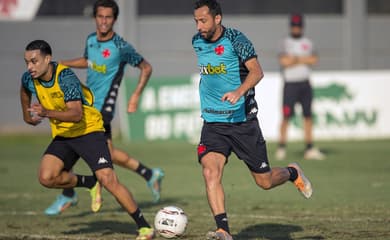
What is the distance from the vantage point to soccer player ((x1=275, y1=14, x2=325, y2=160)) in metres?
18.5

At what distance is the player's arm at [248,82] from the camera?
8648mm

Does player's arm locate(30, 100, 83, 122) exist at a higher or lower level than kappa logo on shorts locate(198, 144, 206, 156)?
higher

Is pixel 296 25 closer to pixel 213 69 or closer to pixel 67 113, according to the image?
pixel 213 69

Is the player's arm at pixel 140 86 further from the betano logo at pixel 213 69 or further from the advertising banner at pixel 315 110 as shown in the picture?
the advertising banner at pixel 315 110

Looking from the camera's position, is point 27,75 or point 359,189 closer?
point 27,75

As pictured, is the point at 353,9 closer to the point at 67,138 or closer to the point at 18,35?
the point at 18,35

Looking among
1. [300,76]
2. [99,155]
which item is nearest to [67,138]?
[99,155]

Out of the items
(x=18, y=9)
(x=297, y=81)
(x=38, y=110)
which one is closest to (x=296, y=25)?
(x=297, y=81)

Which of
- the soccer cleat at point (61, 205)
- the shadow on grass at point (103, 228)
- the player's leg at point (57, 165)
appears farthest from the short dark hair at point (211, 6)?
the soccer cleat at point (61, 205)

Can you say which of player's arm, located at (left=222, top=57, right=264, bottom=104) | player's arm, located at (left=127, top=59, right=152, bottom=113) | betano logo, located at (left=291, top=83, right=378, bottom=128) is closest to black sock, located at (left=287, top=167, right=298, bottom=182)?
player's arm, located at (left=222, top=57, right=264, bottom=104)

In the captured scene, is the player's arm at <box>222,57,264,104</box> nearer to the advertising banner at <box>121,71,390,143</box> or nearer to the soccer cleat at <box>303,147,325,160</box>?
the soccer cleat at <box>303,147,325,160</box>

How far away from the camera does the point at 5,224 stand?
36.4 feet

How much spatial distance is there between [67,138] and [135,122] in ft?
41.8

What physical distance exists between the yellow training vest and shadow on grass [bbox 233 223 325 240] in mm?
1855
